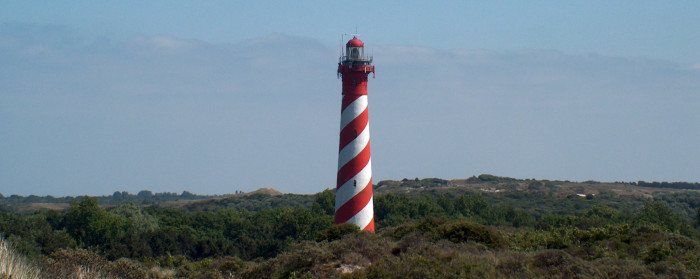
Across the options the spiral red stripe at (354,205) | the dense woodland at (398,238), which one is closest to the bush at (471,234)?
the dense woodland at (398,238)

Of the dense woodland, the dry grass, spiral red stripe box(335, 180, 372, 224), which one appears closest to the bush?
the dense woodland

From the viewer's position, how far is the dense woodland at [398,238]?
22266 mm

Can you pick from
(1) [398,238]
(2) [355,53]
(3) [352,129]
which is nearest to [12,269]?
(1) [398,238]

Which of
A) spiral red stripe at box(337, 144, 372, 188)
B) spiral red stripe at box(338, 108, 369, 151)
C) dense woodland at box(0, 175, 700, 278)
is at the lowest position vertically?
dense woodland at box(0, 175, 700, 278)

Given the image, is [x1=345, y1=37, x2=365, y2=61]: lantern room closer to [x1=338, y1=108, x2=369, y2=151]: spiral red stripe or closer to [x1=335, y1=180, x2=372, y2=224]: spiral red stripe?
[x1=338, y1=108, x2=369, y2=151]: spiral red stripe

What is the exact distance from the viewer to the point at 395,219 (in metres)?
61.7

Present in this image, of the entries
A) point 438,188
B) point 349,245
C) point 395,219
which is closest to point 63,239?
point 395,219

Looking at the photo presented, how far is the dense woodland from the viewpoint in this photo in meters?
22.3

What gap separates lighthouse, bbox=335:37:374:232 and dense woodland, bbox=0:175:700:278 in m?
1.38

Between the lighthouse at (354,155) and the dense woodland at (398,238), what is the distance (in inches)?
54.5

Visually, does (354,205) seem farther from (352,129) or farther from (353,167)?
(352,129)

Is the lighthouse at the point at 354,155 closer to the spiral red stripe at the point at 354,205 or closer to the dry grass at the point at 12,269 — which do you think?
the spiral red stripe at the point at 354,205

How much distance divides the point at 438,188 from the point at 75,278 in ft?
267

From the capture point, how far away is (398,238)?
30.5 meters
